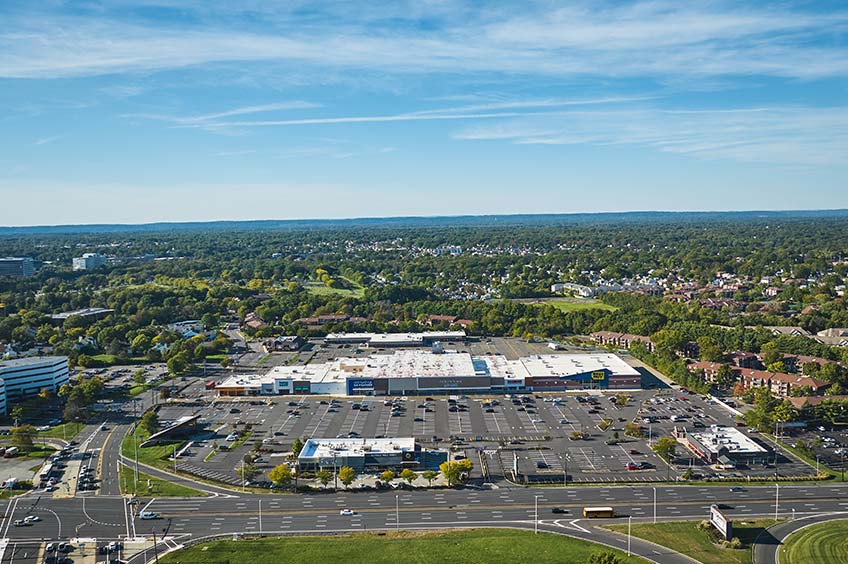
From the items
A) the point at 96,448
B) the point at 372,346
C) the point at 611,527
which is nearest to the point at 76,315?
the point at 372,346

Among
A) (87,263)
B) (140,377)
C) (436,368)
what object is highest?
(87,263)

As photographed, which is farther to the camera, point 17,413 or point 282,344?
point 282,344

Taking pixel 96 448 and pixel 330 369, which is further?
pixel 330 369

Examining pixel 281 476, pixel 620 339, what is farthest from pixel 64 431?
pixel 620 339

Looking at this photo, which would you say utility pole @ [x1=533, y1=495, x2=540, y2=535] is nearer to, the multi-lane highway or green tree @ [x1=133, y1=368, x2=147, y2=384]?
the multi-lane highway

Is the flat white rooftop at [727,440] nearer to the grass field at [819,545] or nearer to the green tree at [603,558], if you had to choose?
the grass field at [819,545]

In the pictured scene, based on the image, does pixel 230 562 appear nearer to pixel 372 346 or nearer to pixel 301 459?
pixel 301 459

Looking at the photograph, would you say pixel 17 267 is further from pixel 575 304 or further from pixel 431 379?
pixel 431 379
